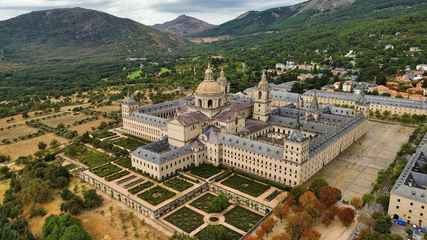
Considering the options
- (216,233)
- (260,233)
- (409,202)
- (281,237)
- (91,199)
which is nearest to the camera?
(281,237)

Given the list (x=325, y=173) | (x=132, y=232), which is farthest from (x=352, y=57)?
(x=132, y=232)

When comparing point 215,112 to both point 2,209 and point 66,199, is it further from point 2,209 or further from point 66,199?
point 2,209

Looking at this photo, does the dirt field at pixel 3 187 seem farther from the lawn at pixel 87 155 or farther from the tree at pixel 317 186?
the tree at pixel 317 186

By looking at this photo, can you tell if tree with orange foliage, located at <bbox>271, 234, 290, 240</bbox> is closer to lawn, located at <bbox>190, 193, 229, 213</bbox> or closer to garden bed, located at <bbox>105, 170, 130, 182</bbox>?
lawn, located at <bbox>190, 193, 229, 213</bbox>

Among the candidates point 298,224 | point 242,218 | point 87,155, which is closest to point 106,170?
point 87,155

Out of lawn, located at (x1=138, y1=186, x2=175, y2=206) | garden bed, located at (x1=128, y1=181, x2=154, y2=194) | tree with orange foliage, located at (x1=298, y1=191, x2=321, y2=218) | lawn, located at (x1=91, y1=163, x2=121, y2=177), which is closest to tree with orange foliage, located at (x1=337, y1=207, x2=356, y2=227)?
tree with orange foliage, located at (x1=298, y1=191, x2=321, y2=218)

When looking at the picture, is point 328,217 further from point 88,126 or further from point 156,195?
point 88,126
